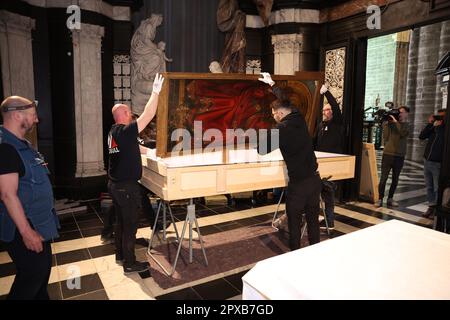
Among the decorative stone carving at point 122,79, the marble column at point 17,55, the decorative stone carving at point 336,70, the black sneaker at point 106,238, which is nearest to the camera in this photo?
the black sneaker at point 106,238

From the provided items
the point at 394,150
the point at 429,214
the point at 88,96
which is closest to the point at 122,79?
the point at 88,96

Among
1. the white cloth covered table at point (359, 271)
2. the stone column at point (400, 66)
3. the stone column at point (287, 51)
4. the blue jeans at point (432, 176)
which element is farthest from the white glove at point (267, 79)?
the stone column at point (400, 66)

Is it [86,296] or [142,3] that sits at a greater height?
[142,3]

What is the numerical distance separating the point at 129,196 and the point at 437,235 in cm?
258

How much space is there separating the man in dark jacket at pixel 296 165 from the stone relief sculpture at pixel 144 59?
13.7ft

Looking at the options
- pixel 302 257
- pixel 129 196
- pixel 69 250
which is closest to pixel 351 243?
pixel 302 257

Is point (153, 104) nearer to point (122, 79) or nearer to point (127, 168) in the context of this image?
point (127, 168)

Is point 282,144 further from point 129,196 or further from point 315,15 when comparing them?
point 315,15

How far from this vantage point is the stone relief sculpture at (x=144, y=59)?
22.2 feet

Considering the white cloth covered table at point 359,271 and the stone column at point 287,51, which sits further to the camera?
the stone column at point 287,51

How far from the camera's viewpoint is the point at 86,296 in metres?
2.96

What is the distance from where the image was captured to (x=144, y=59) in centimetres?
680

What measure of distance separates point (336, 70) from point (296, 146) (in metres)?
3.67

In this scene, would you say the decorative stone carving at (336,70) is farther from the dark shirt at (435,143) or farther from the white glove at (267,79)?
the white glove at (267,79)
